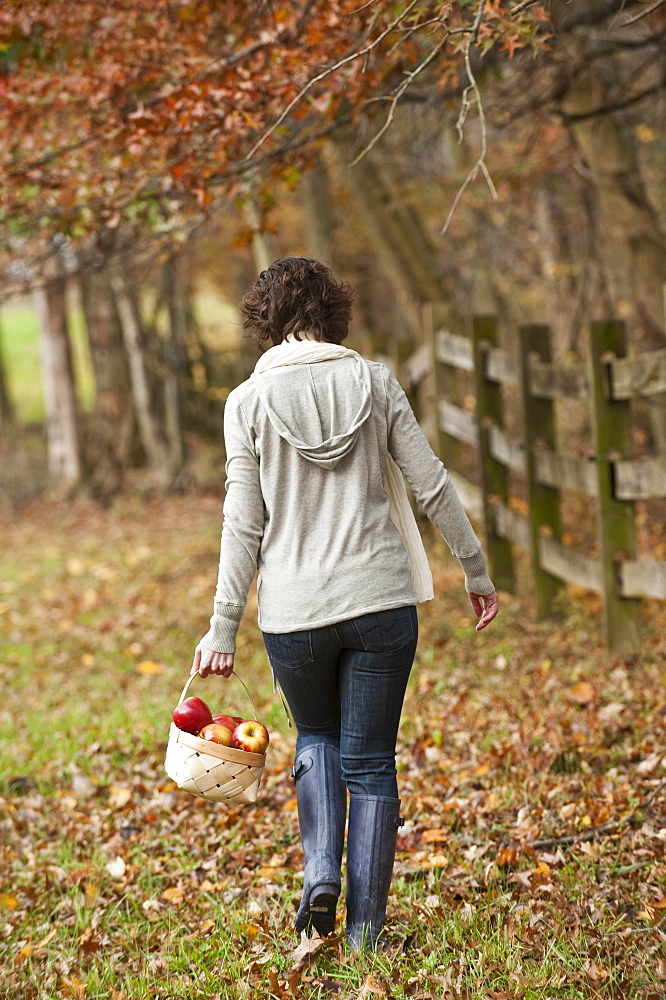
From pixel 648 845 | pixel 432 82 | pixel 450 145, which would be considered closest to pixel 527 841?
pixel 648 845

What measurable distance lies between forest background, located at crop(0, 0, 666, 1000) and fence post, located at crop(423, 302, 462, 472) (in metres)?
0.88

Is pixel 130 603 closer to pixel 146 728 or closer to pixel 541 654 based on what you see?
pixel 146 728

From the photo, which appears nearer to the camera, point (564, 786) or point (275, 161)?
point (564, 786)

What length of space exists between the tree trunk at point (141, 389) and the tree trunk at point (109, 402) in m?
0.23

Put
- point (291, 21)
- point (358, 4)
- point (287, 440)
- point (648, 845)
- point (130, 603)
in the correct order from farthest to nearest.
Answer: point (130, 603), point (291, 21), point (358, 4), point (648, 845), point (287, 440)

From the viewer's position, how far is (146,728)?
19.6ft

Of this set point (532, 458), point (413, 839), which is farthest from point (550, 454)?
point (413, 839)

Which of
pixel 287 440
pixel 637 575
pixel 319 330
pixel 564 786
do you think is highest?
pixel 319 330

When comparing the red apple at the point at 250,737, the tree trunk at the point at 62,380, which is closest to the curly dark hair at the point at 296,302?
the red apple at the point at 250,737

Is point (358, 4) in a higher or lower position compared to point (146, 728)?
higher

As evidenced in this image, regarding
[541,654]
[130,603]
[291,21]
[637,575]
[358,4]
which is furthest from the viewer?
[130,603]

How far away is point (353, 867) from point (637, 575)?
310 cm

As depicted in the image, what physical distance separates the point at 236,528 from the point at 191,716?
0.60 metres

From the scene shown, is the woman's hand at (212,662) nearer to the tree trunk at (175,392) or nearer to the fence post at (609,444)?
the fence post at (609,444)
